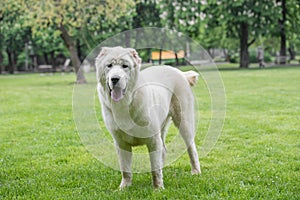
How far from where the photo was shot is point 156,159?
444 cm

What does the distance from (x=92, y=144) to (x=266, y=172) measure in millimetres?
2100

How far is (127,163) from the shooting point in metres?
4.62

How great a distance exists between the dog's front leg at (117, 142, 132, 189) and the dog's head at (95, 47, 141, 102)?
0.83 metres

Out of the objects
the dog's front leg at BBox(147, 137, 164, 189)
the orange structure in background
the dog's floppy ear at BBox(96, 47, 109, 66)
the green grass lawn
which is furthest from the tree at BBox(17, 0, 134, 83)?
the dog's floppy ear at BBox(96, 47, 109, 66)

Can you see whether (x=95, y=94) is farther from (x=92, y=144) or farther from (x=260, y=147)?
(x=260, y=147)

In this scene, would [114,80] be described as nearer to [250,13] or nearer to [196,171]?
[196,171]

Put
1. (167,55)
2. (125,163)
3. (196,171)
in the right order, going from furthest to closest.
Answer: (196,171), (167,55), (125,163)

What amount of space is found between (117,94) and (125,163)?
1.08 metres

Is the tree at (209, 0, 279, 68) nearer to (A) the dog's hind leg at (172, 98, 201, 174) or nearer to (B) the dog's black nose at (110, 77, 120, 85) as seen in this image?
(A) the dog's hind leg at (172, 98, 201, 174)

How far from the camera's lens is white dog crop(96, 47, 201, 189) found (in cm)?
375

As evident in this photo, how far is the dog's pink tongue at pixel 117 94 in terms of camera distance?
378 cm

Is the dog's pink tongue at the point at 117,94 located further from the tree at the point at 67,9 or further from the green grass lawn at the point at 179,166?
the tree at the point at 67,9

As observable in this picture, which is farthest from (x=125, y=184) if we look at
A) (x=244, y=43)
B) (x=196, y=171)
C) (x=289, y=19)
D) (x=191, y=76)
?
(x=289, y=19)

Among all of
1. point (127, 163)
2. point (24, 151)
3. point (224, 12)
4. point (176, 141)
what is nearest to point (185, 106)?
point (176, 141)
